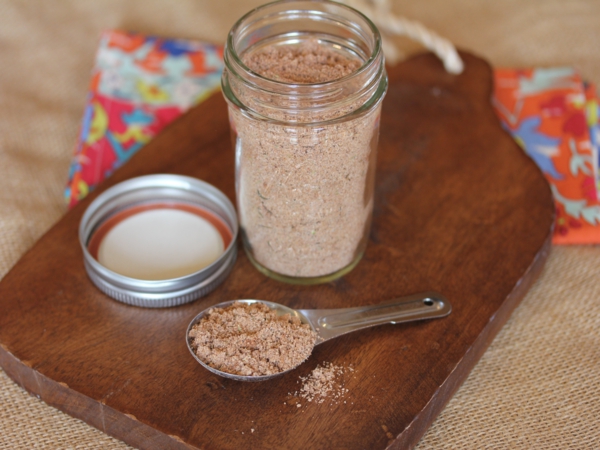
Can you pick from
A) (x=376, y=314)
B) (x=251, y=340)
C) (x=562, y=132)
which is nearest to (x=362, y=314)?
(x=376, y=314)

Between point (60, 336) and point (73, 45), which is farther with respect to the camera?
point (73, 45)

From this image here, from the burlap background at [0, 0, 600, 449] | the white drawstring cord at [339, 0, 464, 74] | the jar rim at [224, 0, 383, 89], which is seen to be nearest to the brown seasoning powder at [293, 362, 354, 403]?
the burlap background at [0, 0, 600, 449]

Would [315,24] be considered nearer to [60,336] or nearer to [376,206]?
[376,206]

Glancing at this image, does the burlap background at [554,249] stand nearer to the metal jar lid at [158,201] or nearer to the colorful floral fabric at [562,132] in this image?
the colorful floral fabric at [562,132]

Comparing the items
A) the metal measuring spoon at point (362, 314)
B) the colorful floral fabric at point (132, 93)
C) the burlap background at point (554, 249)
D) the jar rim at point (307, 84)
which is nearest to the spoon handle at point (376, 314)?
the metal measuring spoon at point (362, 314)

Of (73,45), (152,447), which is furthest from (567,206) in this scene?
(73,45)

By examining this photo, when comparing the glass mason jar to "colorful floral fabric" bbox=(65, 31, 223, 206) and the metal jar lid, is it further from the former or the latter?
"colorful floral fabric" bbox=(65, 31, 223, 206)
